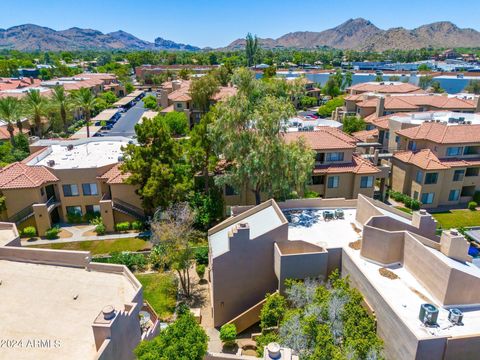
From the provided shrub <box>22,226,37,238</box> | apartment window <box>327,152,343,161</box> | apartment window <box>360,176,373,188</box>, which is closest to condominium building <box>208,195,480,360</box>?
apartment window <box>360,176,373,188</box>

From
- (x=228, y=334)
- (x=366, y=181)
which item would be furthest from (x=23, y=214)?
(x=366, y=181)

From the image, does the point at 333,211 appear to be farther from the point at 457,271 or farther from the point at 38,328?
the point at 38,328

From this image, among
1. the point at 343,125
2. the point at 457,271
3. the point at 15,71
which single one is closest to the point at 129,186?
the point at 457,271

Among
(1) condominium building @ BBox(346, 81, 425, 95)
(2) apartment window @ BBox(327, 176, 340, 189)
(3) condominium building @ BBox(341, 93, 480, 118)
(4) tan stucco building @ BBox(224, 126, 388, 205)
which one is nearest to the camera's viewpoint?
(4) tan stucco building @ BBox(224, 126, 388, 205)

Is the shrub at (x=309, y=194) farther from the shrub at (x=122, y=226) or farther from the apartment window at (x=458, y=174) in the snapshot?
the shrub at (x=122, y=226)

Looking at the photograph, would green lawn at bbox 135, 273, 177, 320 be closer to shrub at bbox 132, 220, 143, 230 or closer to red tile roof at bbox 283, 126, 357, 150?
shrub at bbox 132, 220, 143, 230

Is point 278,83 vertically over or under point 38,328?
over

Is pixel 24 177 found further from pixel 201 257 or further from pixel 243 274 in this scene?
pixel 243 274

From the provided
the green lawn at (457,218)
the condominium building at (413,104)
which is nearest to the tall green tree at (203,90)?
the condominium building at (413,104)
